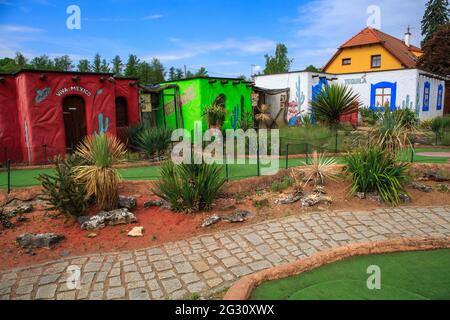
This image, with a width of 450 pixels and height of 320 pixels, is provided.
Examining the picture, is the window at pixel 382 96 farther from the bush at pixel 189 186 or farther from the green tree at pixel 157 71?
the green tree at pixel 157 71

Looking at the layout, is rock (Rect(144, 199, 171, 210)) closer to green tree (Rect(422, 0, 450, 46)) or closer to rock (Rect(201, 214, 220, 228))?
rock (Rect(201, 214, 220, 228))

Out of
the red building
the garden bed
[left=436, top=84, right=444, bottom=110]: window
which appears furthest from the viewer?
[left=436, top=84, right=444, bottom=110]: window

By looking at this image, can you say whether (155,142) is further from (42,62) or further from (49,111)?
(42,62)

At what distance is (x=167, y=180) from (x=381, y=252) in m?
3.76

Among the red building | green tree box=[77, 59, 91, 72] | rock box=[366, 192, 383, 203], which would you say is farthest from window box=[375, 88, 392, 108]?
green tree box=[77, 59, 91, 72]

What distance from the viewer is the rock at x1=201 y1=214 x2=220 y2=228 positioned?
5.84 m

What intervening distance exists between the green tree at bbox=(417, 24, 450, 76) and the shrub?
1031 inches

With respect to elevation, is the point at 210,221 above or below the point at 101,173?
below

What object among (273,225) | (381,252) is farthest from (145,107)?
(381,252)

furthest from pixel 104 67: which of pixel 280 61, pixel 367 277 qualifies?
pixel 367 277

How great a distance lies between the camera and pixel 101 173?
609 cm

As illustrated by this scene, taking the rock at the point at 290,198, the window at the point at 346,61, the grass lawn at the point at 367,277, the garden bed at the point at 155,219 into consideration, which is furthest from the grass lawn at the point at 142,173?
the window at the point at 346,61

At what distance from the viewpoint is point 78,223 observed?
6.02m

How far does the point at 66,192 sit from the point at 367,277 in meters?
4.92
